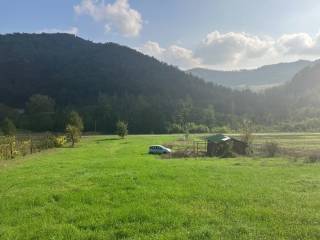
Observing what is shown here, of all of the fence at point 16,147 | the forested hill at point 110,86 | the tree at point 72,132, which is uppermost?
the forested hill at point 110,86

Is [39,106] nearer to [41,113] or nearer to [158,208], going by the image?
[41,113]

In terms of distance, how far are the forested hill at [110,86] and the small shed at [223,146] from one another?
84.1 metres

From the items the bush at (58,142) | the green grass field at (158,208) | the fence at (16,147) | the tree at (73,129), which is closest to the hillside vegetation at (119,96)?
the tree at (73,129)

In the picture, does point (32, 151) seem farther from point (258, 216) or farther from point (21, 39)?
point (21, 39)

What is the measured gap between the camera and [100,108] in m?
138

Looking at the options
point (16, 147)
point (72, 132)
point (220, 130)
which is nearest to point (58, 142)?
point (72, 132)

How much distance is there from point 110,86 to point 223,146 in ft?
434

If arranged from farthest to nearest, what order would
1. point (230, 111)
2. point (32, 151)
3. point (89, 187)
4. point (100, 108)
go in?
point (230, 111)
point (100, 108)
point (32, 151)
point (89, 187)

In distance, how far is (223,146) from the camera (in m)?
48.0

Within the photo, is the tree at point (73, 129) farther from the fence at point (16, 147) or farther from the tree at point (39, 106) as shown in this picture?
the tree at point (39, 106)

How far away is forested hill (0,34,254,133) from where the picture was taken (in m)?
146

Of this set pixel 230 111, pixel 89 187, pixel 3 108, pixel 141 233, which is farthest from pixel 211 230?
pixel 230 111

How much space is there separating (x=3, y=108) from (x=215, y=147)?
11058 centimetres

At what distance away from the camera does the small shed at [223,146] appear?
47500mm
